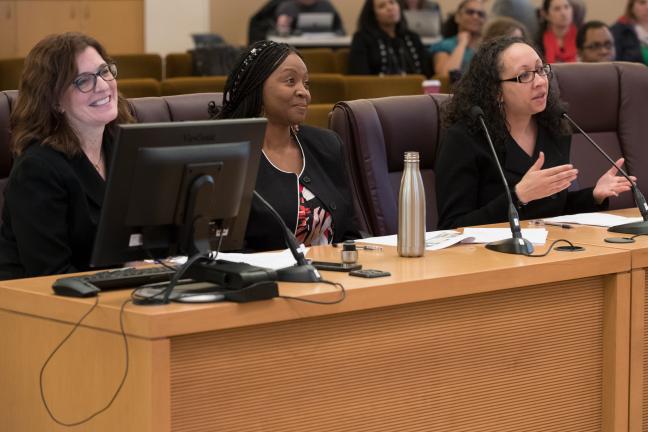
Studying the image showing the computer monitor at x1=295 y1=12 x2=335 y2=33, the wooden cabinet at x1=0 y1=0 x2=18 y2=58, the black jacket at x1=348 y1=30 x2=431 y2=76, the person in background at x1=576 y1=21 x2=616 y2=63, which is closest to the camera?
the person in background at x1=576 y1=21 x2=616 y2=63

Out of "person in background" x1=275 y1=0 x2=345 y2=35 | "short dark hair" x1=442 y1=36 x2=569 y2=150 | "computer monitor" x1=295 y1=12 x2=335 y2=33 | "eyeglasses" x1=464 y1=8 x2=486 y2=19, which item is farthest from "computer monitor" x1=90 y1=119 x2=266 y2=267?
"computer monitor" x1=295 y1=12 x2=335 y2=33

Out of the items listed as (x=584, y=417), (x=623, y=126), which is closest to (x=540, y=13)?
(x=623, y=126)

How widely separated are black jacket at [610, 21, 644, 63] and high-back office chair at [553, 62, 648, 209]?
3.07 metres

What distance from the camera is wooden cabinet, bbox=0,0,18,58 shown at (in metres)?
9.39

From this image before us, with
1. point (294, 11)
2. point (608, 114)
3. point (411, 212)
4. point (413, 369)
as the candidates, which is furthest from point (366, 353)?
point (294, 11)

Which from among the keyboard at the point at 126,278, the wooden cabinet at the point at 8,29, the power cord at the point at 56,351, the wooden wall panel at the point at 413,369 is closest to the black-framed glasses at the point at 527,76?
the wooden wall panel at the point at 413,369

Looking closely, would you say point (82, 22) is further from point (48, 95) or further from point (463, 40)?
point (48, 95)

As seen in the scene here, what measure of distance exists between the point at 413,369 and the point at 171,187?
623 millimetres

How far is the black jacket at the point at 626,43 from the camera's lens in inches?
285

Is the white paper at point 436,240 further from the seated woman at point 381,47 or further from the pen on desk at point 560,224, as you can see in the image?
the seated woman at point 381,47

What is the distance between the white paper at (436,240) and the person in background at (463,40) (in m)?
4.02

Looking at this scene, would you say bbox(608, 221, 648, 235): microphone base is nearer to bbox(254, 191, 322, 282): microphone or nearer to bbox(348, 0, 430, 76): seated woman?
bbox(254, 191, 322, 282): microphone

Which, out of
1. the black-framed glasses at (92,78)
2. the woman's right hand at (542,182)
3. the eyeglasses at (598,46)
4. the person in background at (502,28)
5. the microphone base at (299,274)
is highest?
the person in background at (502,28)

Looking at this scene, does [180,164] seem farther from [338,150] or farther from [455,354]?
[338,150]
